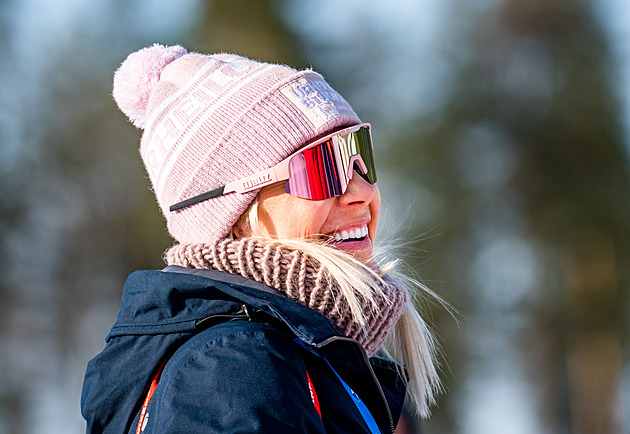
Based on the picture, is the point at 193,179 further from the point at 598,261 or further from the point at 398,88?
the point at 598,261

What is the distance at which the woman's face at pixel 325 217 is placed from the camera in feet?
5.85

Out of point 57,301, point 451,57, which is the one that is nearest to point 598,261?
point 451,57

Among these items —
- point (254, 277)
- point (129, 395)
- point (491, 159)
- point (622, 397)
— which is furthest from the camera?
point (491, 159)

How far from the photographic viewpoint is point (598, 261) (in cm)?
1016

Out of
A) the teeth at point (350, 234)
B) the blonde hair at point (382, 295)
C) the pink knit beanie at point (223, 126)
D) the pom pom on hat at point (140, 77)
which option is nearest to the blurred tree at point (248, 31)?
the pom pom on hat at point (140, 77)

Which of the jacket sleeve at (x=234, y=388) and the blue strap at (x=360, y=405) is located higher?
the jacket sleeve at (x=234, y=388)

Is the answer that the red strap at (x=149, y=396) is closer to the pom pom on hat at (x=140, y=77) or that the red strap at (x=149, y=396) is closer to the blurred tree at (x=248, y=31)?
the pom pom on hat at (x=140, y=77)

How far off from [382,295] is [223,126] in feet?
2.14

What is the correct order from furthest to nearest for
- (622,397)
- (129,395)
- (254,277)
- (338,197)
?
(622,397)
(338,197)
(254,277)
(129,395)

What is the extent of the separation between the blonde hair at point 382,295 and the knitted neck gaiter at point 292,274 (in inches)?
0.7

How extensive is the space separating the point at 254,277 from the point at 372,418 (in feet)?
1.53

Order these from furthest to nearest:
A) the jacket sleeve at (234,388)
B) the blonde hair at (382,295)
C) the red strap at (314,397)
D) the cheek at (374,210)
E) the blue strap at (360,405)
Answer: the cheek at (374,210)
the blonde hair at (382,295)
the blue strap at (360,405)
the red strap at (314,397)
the jacket sleeve at (234,388)

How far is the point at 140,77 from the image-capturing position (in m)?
2.15

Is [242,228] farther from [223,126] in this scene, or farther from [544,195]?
[544,195]
